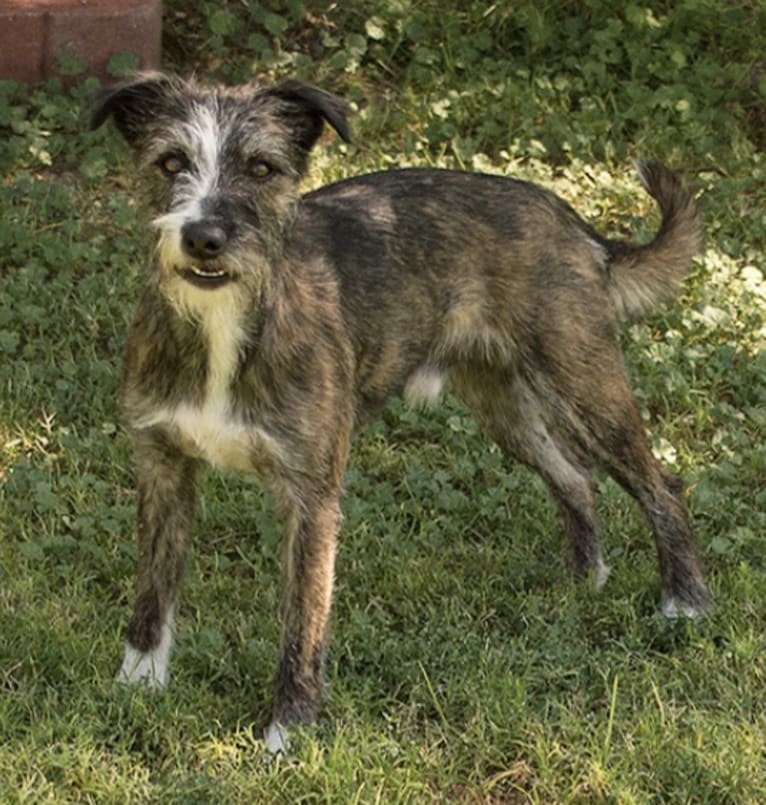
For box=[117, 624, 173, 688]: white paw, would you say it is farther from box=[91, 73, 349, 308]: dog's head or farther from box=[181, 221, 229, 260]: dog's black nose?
box=[181, 221, 229, 260]: dog's black nose

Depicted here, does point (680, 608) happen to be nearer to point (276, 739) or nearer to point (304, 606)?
point (304, 606)

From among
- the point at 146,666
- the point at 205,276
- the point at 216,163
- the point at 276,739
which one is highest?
the point at 216,163

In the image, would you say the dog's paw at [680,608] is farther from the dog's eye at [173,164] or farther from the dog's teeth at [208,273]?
the dog's eye at [173,164]

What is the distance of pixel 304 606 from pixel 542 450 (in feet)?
4.64

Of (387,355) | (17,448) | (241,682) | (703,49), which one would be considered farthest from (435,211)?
(703,49)

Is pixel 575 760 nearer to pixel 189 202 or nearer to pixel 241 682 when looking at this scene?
pixel 241 682

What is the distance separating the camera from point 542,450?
6.18 meters

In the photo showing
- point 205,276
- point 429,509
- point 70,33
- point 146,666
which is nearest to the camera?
point 205,276

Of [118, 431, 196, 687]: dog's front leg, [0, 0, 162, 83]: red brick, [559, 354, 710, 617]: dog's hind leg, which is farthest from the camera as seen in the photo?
[0, 0, 162, 83]: red brick

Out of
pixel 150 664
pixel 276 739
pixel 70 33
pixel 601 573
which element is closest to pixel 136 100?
pixel 150 664

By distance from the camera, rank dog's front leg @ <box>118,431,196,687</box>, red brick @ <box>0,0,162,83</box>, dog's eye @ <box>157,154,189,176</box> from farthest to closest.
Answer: red brick @ <box>0,0,162,83</box> → dog's front leg @ <box>118,431,196,687</box> → dog's eye @ <box>157,154,189,176</box>

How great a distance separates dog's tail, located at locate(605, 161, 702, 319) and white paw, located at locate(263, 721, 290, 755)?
192cm

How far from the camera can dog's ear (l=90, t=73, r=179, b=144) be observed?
479 centimetres

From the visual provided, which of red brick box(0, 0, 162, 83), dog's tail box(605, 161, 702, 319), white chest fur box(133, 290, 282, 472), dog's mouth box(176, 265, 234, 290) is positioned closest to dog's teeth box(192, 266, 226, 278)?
dog's mouth box(176, 265, 234, 290)
